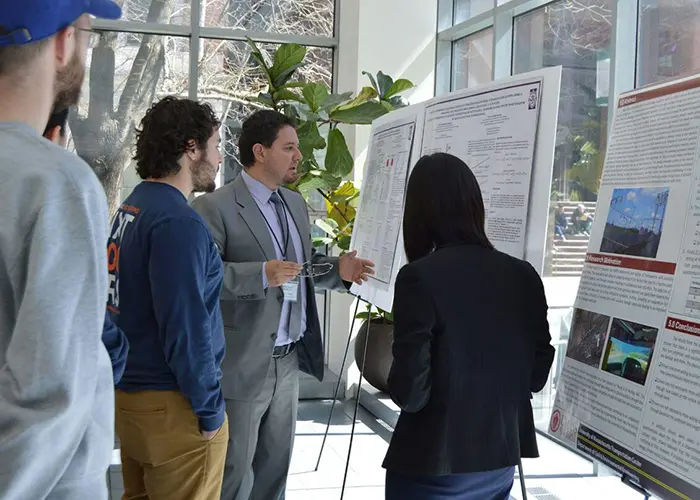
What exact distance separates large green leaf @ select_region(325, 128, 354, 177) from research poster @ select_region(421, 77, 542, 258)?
2.38 m

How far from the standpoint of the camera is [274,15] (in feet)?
19.9

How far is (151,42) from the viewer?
5895 millimetres

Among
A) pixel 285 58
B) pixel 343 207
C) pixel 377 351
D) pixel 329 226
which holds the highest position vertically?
pixel 285 58

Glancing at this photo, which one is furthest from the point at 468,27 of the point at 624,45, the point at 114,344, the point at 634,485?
the point at 114,344

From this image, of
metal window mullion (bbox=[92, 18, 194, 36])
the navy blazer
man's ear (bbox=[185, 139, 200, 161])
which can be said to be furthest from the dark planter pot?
the navy blazer

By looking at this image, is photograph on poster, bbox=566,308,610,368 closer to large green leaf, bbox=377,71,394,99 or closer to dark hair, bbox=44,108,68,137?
dark hair, bbox=44,108,68,137

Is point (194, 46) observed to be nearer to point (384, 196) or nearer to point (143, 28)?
point (143, 28)

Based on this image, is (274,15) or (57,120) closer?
(57,120)

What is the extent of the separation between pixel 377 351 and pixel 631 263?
3.58 m

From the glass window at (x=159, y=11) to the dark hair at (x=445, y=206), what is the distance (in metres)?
4.63

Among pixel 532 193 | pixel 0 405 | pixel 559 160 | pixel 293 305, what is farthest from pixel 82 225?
pixel 559 160

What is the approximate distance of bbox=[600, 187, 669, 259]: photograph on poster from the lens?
6.11 feet

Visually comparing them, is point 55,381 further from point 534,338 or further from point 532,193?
point 532,193

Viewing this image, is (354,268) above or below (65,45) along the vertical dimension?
below
